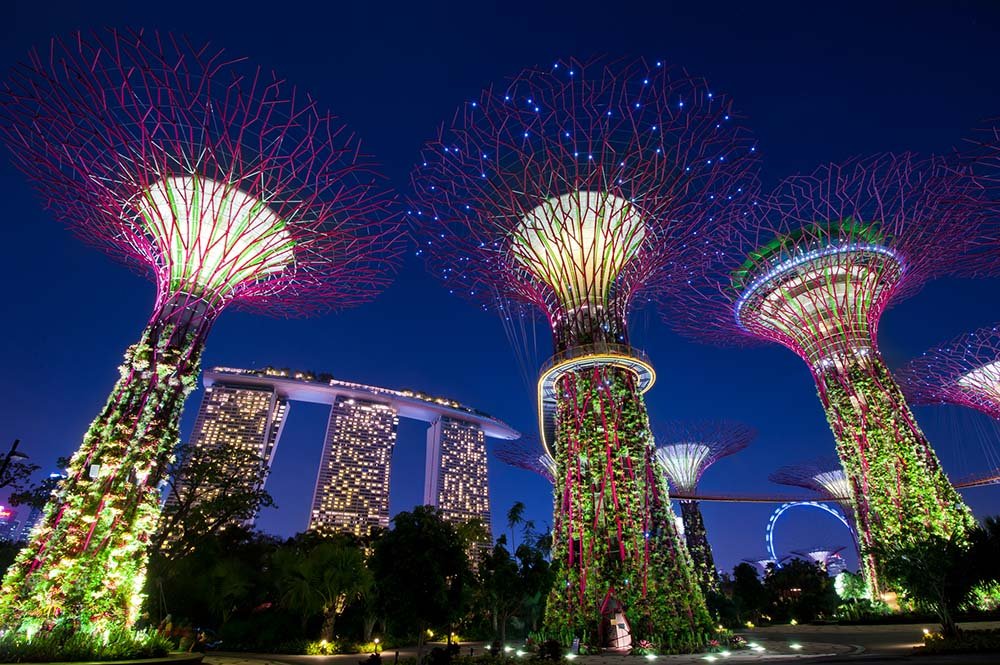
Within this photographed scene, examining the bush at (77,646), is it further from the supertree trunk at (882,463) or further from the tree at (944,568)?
the supertree trunk at (882,463)

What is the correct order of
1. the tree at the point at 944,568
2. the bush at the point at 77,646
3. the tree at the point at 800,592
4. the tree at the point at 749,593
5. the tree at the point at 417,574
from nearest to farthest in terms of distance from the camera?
the bush at the point at 77,646 → the tree at the point at 417,574 → the tree at the point at 944,568 → the tree at the point at 800,592 → the tree at the point at 749,593

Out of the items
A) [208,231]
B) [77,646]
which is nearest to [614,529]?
[77,646]

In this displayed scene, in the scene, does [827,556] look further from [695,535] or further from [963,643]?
[963,643]

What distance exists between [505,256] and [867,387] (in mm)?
18083

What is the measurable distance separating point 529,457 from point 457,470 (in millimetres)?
73201

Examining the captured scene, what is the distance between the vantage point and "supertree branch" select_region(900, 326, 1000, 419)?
1194 inches

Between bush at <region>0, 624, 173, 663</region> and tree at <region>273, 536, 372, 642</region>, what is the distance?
11.9 metres

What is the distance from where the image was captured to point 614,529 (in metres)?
16.0

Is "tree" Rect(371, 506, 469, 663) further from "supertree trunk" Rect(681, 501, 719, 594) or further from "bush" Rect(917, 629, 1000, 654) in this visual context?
"supertree trunk" Rect(681, 501, 719, 594)

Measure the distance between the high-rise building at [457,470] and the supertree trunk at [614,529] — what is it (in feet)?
309

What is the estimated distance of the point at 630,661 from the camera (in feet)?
43.0

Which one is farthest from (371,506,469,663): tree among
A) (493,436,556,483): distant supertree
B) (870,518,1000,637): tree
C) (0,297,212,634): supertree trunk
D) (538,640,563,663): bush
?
(493,436,556,483): distant supertree

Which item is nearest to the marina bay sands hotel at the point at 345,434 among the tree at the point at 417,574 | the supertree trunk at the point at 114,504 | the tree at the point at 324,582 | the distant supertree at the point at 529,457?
the distant supertree at the point at 529,457

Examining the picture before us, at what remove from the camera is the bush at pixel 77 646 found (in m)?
9.54
